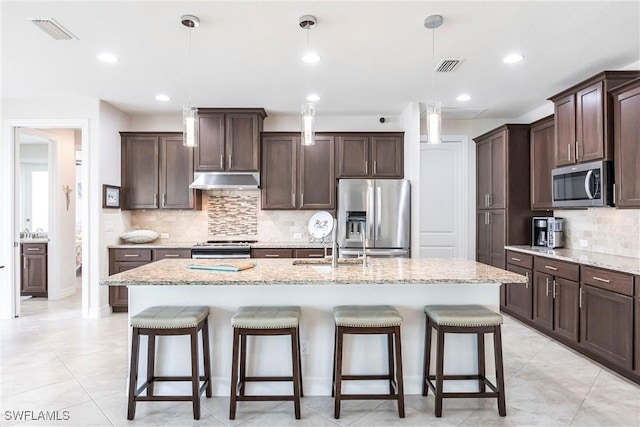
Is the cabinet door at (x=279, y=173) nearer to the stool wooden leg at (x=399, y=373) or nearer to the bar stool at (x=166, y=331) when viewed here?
the bar stool at (x=166, y=331)

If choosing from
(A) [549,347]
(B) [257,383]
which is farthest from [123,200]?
(A) [549,347]

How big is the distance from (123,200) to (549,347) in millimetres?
5318

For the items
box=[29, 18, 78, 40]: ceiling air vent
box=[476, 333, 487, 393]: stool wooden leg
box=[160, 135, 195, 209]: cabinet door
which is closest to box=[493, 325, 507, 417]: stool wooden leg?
box=[476, 333, 487, 393]: stool wooden leg

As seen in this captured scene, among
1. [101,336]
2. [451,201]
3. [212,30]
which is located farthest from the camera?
[451,201]

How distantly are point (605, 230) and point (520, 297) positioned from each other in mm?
1150

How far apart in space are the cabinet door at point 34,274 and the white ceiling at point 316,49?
2537mm

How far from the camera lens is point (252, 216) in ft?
17.9

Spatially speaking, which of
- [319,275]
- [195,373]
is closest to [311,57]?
[319,275]

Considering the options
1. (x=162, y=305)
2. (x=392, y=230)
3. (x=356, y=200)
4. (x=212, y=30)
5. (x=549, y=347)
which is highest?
(x=212, y=30)

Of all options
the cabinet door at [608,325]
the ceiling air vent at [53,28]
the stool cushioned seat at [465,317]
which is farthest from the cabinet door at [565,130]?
the ceiling air vent at [53,28]

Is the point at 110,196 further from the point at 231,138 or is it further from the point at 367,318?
the point at 367,318

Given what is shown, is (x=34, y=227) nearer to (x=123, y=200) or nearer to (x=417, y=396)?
(x=123, y=200)

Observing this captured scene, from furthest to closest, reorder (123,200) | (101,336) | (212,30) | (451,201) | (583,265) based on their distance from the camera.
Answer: (451,201) < (123,200) < (101,336) < (583,265) < (212,30)

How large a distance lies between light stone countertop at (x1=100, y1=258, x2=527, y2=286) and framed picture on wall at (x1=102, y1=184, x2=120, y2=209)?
91.0 inches
